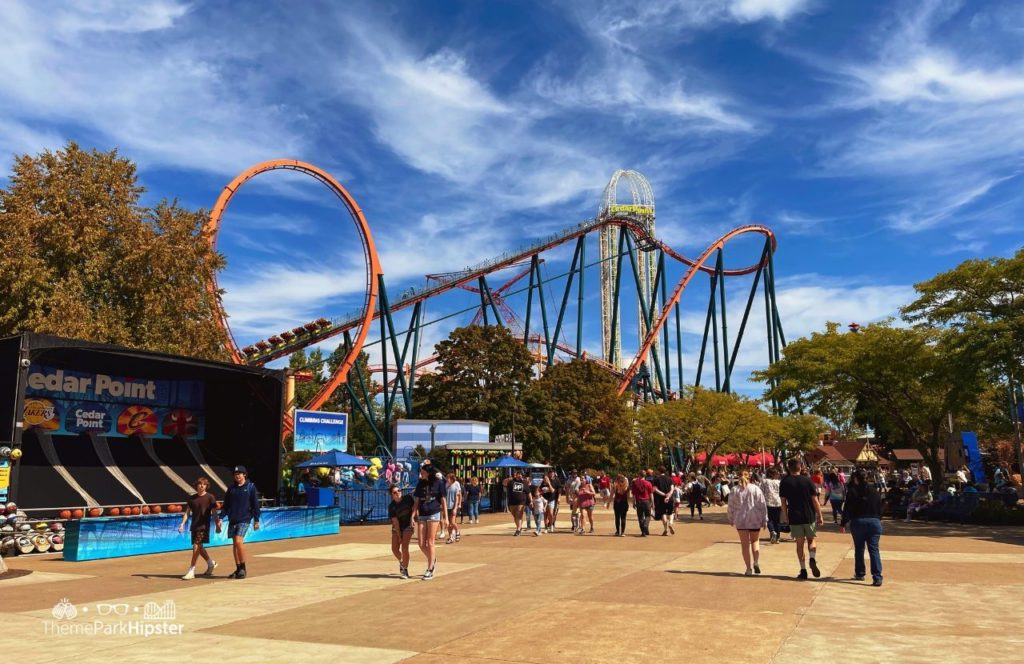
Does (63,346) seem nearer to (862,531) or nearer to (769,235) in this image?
(862,531)

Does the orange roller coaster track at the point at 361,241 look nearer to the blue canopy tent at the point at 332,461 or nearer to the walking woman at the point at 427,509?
the blue canopy tent at the point at 332,461

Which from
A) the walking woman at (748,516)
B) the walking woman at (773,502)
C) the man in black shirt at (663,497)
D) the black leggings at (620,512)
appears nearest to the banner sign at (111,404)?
the black leggings at (620,512)

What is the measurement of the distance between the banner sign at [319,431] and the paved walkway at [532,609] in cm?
1383

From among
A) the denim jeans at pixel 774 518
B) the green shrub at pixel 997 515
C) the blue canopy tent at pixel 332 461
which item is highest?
the blue canopy tent at pixel 332 461

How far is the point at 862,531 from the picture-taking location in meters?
9.71

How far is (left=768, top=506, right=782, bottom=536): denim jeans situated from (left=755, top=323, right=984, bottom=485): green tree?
8335mm

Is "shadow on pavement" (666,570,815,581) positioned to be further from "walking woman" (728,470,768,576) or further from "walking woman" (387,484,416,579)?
"walking woman" (387,484,416,579)

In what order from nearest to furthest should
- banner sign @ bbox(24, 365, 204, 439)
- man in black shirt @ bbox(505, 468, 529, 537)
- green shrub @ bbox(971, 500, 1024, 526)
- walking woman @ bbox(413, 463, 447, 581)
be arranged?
walking woman @ bbox(413, 463, 447, 581)
man in black shirt @ bbox(505, 468, 529, 537)
green shrub @ bbox(971, 500, 1024, 526)
banner sign @ bbox(24, 365, 204, 439)

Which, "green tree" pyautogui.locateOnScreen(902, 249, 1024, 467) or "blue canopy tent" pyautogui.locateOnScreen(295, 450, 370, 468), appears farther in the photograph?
"blue canopy tent" pyautogui.locateOnScreen(295, 450, 370, 468)

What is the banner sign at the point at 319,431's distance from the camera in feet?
91.2

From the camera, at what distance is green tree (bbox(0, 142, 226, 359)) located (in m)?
23.3

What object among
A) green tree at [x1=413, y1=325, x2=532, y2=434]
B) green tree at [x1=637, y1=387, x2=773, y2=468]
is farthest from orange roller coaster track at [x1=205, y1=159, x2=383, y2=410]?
green tree at [x1=637, y1=387, x2=773, y2=468]

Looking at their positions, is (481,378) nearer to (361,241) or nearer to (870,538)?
(361,241)

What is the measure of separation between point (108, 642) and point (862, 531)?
27.4 feet
